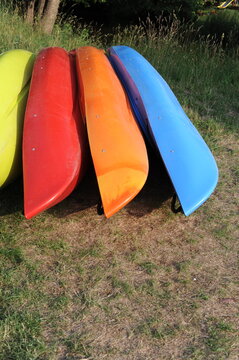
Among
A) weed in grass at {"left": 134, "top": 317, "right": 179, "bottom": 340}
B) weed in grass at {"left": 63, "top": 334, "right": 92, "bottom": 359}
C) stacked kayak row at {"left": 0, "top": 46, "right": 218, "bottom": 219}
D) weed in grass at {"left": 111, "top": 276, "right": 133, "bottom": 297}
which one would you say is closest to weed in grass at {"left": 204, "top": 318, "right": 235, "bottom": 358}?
weed in grass at {"left": 134, "top": 317, "right": 179, "bottom": 340}

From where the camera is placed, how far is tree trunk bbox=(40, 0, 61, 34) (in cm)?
859

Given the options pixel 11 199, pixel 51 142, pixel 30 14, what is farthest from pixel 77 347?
pixel 30 14

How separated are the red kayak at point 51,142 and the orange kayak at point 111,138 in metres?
0.12

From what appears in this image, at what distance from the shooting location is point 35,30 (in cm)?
834

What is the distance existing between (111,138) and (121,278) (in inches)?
39.8

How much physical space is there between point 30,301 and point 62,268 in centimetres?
36

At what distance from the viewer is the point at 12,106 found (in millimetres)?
4023

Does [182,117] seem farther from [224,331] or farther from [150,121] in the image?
[224,331]

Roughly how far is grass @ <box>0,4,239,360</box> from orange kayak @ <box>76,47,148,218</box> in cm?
43

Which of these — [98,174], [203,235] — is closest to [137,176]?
[98,174]

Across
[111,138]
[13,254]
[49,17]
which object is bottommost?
[49,17]

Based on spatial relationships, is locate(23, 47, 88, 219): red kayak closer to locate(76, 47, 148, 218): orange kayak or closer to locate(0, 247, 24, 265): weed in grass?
locate(76, 47, 148, 218): orange kayak

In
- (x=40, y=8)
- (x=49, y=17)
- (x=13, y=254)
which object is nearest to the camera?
(x=13, y=254)

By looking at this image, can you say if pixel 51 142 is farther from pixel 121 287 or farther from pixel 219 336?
pixel 219 336
